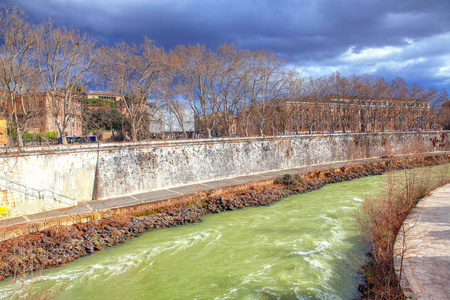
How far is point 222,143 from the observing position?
20562 millimetres

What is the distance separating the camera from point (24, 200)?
39.0ft

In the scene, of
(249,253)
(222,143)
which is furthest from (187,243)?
(222,143)

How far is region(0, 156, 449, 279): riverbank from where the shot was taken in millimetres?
8828

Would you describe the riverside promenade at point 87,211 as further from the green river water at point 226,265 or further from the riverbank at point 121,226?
the green river water at point 226,265

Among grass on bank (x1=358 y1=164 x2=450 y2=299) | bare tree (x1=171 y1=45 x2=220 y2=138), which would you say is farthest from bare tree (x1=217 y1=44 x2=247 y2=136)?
grass on bank (x1=358 y1=164 x2=450 y2=299)

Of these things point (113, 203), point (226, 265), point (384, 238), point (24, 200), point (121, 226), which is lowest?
point (226, 265)

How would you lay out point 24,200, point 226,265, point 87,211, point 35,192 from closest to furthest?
point 226,265
point 24,200
point 87,211
point 35,192

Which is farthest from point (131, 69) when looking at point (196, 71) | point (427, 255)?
point (427, 255)

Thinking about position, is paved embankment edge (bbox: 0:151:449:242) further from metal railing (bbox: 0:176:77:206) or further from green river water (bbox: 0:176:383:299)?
green river water (bbox: 0:176:383:299)

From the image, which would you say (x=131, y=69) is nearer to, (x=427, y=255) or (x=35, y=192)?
(x=35, y=192)

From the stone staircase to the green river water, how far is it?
15.0 ft

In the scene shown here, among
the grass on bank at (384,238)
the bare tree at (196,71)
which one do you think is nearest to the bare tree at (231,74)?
the bare tree at (196,71)

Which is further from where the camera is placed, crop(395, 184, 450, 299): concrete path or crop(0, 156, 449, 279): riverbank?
crop(0, 156, 449, 279): riverbank

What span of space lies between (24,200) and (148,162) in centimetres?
630
